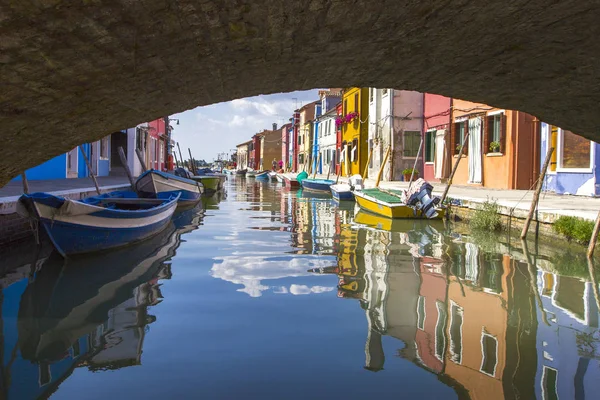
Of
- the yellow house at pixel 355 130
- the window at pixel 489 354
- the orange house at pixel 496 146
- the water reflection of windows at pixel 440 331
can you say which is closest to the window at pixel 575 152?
the orange house at pixel 496 146

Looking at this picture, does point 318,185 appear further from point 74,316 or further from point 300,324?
point 300,324

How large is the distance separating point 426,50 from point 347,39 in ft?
2.01

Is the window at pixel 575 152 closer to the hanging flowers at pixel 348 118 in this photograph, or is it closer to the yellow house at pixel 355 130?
Answer: the yellow house at pixel 355 130

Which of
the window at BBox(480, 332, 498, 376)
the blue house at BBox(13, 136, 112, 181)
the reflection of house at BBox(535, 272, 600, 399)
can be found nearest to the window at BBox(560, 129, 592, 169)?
the reflection of house at BBox(535, 272, 600, 399)

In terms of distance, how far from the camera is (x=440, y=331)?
539 cm

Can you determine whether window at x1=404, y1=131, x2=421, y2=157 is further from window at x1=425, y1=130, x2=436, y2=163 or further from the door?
the door

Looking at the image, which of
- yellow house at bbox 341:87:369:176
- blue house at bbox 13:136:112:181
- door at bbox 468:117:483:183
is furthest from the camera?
yellow house at bbox 341:87:369:176

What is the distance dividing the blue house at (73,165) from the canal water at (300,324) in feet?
32.8

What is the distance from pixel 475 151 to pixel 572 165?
4.89 m

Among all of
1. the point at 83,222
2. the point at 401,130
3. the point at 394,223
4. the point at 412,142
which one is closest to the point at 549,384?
the point at 83,222

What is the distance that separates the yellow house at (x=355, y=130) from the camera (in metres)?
30.8

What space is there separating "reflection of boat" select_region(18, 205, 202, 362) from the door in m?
12.2

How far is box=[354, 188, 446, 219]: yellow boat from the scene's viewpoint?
581 inches

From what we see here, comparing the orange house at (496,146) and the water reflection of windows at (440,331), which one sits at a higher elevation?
the orange house at (496,146)
